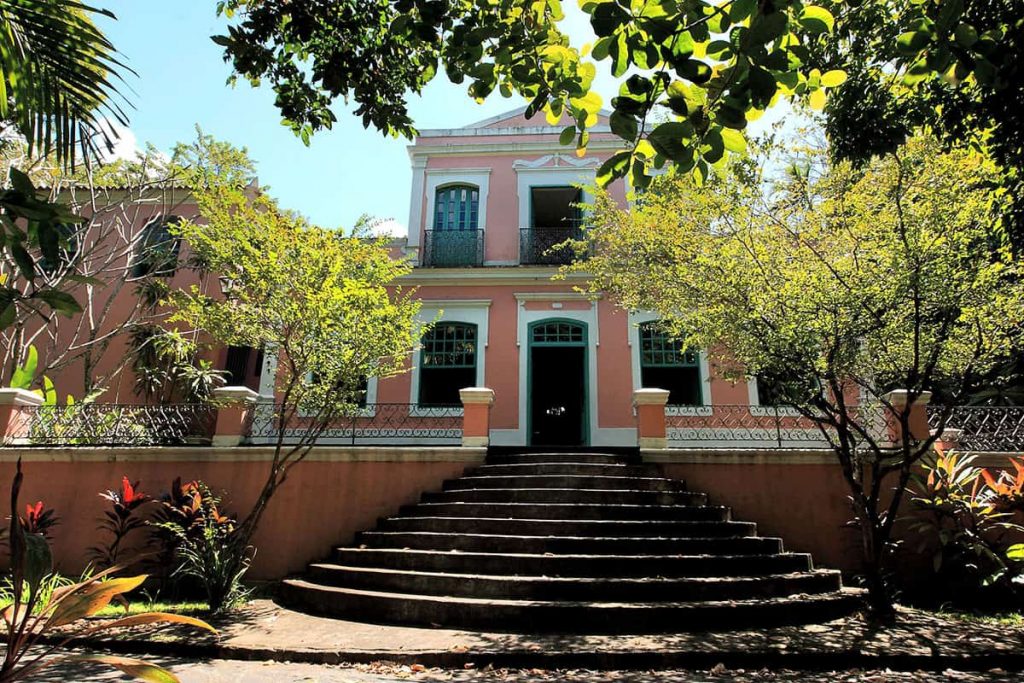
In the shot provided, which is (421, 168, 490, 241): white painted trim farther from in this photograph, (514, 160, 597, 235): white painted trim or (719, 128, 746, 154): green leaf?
(719, 128, 746, 154): green leaf

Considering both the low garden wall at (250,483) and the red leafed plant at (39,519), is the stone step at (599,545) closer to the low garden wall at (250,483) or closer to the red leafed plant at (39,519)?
the low garden wall at (250,483)

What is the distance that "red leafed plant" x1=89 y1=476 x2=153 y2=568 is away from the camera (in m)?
7.04

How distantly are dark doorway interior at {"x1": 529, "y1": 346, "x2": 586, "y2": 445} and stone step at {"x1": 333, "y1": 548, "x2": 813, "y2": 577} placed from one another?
6.20 meters

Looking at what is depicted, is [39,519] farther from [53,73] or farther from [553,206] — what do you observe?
Result: [553,206]

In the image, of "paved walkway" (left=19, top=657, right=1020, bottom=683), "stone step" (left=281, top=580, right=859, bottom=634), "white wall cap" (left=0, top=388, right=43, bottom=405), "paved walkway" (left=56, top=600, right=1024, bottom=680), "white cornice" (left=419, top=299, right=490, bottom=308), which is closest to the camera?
"paved walkway" (left=19, top=657, right=1020, bottom=683)

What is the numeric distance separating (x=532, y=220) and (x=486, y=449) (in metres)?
5.82

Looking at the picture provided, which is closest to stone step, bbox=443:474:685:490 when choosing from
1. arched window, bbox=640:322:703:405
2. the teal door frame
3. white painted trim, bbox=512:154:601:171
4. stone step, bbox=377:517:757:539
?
stone step, bbox=377:517:757:539

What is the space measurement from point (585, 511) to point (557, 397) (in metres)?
7.30

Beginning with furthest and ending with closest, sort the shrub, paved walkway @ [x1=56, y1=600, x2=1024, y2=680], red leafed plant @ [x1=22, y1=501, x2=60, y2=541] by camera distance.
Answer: red leafed plant @ [x1=22, y1=501, x2=60, y2=541] → the shrub → paved walkway @ [x1=56, y1=600, x2=1024, y2=680]

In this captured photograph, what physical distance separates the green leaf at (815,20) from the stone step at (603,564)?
5.24 metres

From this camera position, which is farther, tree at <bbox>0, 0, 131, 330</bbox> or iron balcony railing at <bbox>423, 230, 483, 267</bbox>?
iron balcony railing at <bbox>423, 230, 483, 267</bbox>

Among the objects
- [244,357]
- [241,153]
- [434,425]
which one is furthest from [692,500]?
[241,153]

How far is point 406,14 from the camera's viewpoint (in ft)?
9.81

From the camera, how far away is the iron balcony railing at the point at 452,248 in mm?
12086
